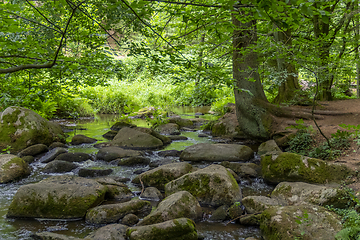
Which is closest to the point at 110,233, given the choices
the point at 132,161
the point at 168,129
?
the point at 132,161

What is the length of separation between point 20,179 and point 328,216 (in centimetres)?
562

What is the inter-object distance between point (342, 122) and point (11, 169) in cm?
854

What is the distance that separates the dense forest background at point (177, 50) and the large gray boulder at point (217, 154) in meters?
1.51

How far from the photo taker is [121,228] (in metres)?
3.28

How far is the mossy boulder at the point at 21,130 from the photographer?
733cm

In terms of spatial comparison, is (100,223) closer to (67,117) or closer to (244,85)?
(244,85)

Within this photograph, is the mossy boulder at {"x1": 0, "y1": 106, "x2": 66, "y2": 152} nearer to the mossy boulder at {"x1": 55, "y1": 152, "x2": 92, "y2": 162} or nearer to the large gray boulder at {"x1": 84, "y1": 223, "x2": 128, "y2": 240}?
the mossy boulder at {"x1": 55, "y1": 152, "x2": 92, "y2": 162}

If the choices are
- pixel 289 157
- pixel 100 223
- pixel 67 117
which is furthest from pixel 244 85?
pixel 67 117

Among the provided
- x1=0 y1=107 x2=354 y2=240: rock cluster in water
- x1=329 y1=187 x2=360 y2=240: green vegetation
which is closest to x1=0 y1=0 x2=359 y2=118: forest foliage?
x1=0 y1=107 x2=354 y2=240: rock cluster in water

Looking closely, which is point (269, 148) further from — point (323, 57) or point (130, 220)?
point (130, 220)

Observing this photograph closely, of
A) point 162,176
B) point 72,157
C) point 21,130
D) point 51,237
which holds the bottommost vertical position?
point 51,237

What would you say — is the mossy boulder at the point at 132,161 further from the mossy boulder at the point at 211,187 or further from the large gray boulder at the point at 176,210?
the large gray boulder at the point at 176,210

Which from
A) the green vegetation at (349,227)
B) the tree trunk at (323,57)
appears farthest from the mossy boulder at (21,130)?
the tree trunk at (323,57)

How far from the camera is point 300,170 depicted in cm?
475
